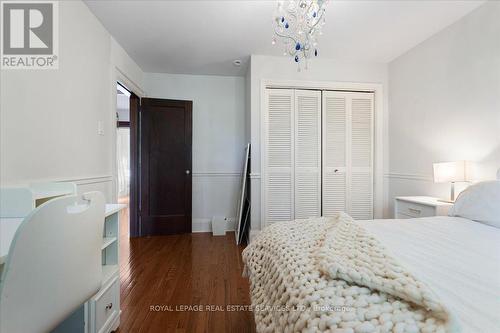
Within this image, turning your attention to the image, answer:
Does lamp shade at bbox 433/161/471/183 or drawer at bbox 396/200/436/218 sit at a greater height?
lamp shade at bbox 433/161/471/183

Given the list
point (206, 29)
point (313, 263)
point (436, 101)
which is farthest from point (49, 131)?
point (436, 101)

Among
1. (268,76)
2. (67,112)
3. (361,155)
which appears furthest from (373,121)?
(67,112)

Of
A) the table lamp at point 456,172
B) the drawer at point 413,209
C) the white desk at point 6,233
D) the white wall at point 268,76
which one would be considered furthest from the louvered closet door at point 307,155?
the white desk at point 6,233

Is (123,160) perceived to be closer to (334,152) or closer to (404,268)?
(334,152)

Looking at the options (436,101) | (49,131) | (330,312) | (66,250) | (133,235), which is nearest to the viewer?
(330,312)

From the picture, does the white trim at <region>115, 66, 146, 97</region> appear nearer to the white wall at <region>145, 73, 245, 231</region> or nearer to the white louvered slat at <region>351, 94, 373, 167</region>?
the white wall at <region>145, 73, 245, 231</region>

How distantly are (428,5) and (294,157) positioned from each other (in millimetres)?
1897

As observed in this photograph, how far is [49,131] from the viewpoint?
150 centimetres

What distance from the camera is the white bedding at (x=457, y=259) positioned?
590mm

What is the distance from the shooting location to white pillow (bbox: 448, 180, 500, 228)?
52.2 inches

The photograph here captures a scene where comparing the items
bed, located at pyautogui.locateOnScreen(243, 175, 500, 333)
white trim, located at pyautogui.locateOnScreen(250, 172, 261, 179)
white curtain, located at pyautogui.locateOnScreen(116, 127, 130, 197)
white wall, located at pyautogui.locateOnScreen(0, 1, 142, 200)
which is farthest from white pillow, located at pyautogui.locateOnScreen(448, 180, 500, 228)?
white curtain, located at pyautogui.locateOnScreen(116, 127, 130, 197)

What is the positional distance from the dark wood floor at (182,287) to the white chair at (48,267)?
858mm

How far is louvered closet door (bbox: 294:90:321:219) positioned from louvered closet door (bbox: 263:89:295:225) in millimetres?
96

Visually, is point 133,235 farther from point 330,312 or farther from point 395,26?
point 395,26
